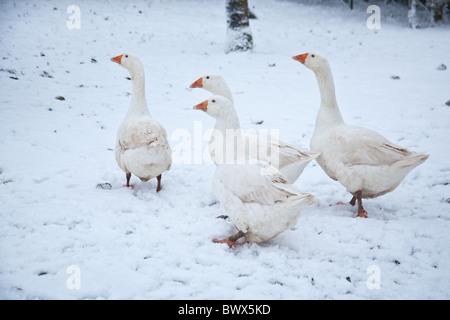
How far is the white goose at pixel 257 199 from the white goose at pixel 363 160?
983 mm

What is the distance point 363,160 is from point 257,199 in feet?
4.73

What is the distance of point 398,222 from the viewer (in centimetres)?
384

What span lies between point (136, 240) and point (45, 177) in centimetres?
194

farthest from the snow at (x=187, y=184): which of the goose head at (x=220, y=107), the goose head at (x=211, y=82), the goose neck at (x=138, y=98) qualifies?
the goose head at (x=211, y=82)

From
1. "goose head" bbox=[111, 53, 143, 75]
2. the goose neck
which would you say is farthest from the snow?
"goose head" bbox=[111, 53, 143, 75]

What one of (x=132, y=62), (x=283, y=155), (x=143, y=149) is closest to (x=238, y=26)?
(x=132, y=62)

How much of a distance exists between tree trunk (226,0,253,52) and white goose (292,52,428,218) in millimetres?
7925

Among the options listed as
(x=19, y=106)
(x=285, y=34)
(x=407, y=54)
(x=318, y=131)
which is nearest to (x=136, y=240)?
(x=318, y=131)

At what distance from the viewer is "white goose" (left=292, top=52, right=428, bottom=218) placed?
3.78 metres

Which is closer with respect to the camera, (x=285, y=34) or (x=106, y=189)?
(x=106, y=189)

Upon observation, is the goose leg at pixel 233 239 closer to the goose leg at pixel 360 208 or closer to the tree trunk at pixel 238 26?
the goose leg at pixel 360 208

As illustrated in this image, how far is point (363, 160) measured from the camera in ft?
12.6

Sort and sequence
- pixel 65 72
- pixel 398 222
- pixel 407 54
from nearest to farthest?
pixel 398 222
pixel 65 72
pixel 407 54
